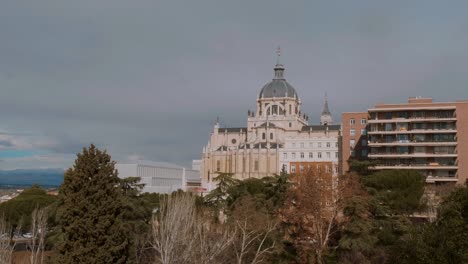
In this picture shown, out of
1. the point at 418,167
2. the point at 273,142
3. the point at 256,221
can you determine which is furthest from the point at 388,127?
the point at 273,142

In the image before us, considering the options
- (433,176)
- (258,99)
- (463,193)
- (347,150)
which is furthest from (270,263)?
(258,99)

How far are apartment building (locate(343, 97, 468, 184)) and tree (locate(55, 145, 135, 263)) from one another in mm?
44468

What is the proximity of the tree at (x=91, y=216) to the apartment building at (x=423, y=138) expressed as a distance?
44468mm

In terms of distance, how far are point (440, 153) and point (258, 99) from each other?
65632 millimetres

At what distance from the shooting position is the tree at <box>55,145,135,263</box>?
25.8m

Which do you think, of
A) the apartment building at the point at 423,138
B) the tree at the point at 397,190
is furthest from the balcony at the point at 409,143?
the tree at the point at 397,190

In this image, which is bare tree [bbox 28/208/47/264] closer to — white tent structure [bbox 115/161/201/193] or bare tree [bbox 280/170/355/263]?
bare tree [bbox 280/170/355/263]

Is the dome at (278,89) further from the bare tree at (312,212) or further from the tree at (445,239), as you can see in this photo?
the tree at (445,239)

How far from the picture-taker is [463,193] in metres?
24.8

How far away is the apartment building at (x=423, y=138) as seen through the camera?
6262 centimetres

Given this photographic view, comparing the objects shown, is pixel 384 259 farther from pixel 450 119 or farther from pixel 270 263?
pixel 450 119

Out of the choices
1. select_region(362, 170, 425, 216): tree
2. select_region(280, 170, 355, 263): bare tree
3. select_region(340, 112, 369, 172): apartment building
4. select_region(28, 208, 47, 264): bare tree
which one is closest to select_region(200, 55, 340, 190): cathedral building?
select_region(340, 112, 369, 172): apartment building

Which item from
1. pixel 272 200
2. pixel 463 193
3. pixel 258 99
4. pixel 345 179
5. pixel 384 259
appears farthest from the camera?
pixel 258 99

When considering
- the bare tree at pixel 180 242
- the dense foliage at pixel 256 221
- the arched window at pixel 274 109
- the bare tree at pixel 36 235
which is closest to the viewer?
the bare tree at pixel 180 242
